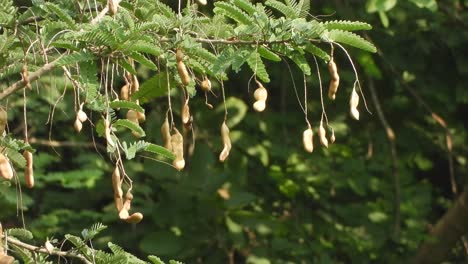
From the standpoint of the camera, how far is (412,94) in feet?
20.1

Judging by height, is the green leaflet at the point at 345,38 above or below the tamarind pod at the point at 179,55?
above

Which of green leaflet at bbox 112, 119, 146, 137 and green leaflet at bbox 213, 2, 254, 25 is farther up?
green leaflet at bbox 213, 2, 254, 25

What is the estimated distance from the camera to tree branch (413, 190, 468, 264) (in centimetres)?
614

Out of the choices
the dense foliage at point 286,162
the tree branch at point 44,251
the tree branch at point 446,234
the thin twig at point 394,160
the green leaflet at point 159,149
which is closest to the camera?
the green leaflet at point 159,149

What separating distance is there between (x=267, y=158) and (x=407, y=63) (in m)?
0.83

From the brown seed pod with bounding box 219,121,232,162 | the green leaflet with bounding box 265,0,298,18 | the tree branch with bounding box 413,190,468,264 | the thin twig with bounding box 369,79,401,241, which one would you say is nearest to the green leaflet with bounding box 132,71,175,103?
the brown seed pod with bounding box 219,121,232,162

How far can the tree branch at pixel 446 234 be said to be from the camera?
6141 mm

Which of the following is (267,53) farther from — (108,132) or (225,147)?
(108,132)

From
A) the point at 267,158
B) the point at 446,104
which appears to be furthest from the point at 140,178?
the point at 446,104

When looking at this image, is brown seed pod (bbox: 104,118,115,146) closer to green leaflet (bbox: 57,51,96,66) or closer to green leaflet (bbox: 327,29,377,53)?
green leaflet (bbox: 57,51,96,66)

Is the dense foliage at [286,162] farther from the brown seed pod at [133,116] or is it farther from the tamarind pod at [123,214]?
the tamarind pod at [123,214]

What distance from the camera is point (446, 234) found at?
6.22 m

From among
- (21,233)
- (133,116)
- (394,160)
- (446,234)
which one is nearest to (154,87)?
(133,116)

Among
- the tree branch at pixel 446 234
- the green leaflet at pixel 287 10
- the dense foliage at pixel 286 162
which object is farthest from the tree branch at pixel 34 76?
the tree branch at pixel 446 234
